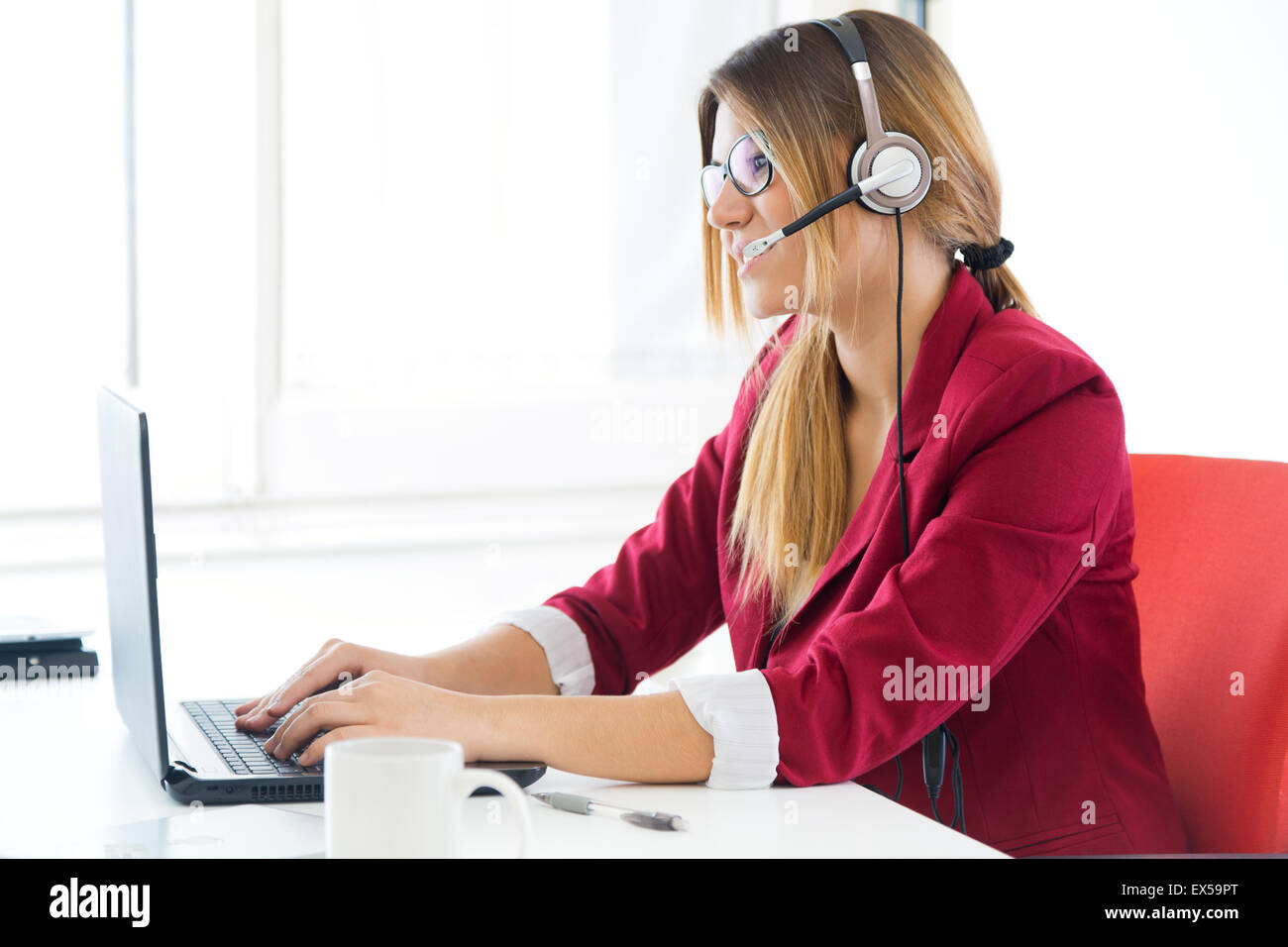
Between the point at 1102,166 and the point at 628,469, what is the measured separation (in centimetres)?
98

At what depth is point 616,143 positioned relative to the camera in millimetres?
2371

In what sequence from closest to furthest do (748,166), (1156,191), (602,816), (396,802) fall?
(396,802) < (602,816) < (748,166) < (1156,191)

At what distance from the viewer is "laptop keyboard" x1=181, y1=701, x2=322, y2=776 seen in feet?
3.01

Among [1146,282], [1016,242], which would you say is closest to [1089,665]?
[1146,282]

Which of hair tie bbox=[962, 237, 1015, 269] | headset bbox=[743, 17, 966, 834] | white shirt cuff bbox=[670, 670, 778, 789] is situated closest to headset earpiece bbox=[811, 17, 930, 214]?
headset bbox=[743, 17, 966, 834]

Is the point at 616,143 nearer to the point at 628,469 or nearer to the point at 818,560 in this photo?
the point at 628,469

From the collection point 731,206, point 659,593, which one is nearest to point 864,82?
point 731,206

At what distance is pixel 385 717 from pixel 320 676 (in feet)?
0.57

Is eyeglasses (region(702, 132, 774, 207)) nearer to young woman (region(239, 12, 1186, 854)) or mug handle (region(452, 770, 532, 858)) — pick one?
young woman (region(239, 12, 1186, 854))

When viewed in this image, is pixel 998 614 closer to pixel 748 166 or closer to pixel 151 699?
pixel 748 166

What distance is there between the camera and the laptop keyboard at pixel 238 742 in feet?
3.01

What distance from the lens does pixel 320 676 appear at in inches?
41.6

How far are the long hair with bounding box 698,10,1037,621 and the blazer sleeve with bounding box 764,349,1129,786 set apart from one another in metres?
0.21

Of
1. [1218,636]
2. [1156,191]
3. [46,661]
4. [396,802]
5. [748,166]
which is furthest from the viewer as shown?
[1156,191]
